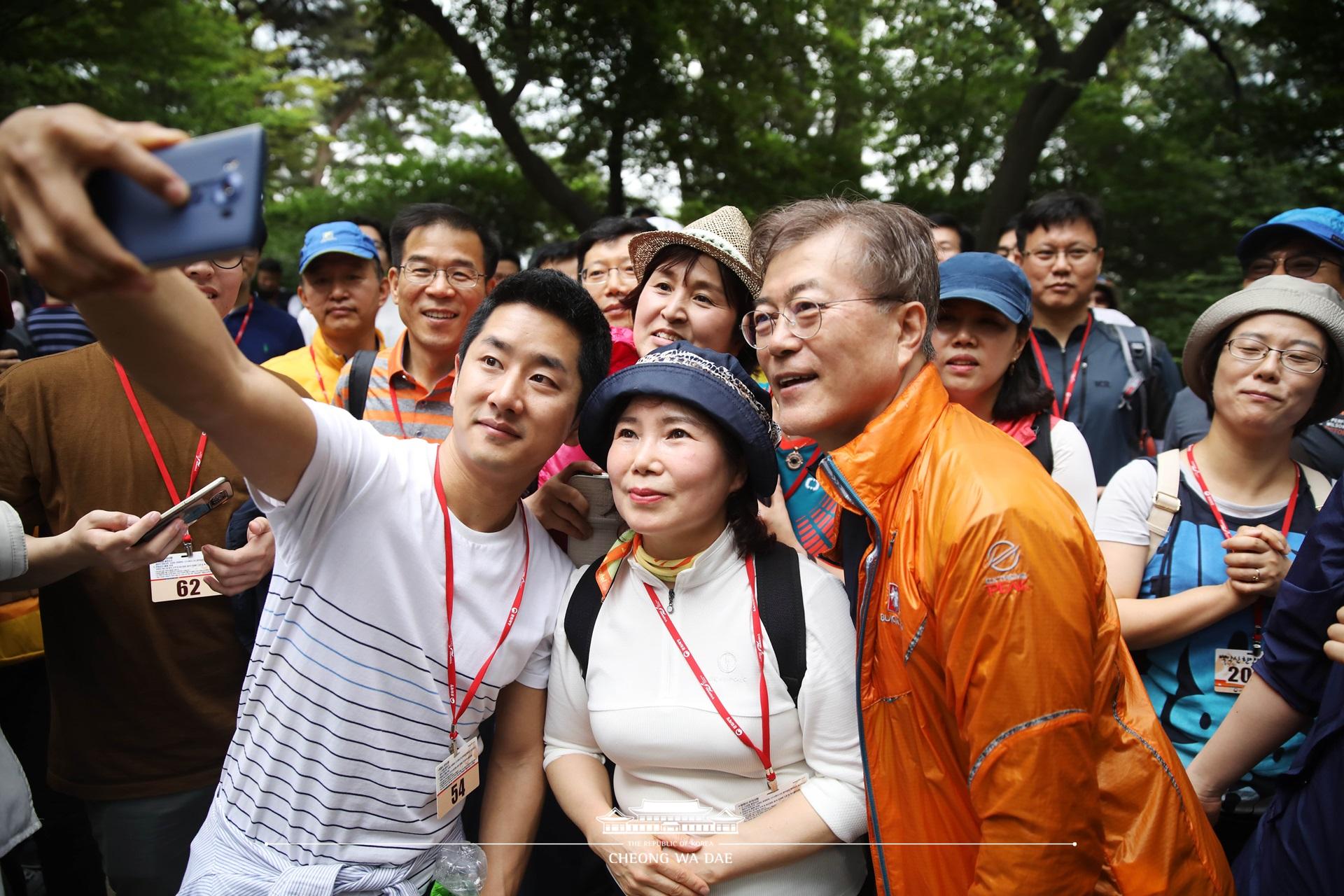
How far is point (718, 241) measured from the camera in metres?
2.77

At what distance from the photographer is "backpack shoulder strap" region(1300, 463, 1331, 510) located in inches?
104

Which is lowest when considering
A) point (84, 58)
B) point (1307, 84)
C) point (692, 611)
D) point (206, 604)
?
point (206, 604)

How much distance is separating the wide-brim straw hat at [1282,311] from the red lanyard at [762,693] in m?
1.77

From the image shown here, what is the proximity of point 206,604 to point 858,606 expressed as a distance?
83.9 inches

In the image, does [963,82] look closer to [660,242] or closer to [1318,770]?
[660,242]

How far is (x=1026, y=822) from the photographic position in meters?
1.62

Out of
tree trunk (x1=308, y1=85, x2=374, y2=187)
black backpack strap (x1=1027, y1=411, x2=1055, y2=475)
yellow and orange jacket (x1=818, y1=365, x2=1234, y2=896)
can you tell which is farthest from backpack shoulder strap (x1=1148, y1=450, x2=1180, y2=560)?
tree trunk (x1=308, y1=85, x2=374, y2=187)

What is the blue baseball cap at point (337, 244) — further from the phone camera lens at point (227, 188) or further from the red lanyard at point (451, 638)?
the phone camera lens at point (227, 188)

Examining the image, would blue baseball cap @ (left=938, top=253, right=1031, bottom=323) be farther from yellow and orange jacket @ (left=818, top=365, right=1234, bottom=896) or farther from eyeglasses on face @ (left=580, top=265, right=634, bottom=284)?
eyeglasses on face @ (left=580, top=265, right=634, bottom=284)

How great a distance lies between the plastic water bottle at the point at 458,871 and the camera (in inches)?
85.4

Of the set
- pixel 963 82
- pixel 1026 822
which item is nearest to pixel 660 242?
pixel 1026 822

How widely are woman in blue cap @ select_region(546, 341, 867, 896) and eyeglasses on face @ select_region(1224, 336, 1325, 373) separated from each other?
1528 millimetres

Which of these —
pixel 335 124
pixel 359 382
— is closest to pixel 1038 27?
pixel 359 382

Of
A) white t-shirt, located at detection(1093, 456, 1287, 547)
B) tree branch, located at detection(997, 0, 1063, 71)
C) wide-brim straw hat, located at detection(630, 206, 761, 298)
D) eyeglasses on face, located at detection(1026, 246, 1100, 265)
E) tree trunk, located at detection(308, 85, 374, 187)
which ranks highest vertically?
tree trunk, located at detection(308, 85, 374, 187)
